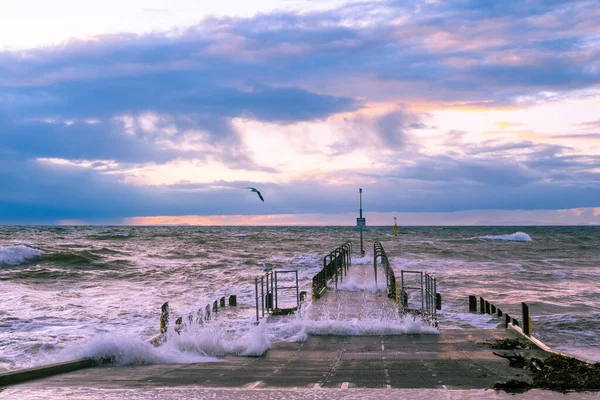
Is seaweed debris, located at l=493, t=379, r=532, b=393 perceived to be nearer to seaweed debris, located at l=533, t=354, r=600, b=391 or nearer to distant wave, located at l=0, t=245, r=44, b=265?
seaweed debris, located at l=533, t=354, r=600, b=391

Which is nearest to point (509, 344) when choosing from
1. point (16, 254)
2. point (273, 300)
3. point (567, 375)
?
point (567, 375)

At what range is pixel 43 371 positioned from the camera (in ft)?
31.9

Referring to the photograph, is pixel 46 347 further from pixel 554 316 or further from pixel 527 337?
pixel 554 316

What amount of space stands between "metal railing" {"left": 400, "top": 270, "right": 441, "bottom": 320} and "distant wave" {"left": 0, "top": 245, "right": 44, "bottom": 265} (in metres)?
30.5

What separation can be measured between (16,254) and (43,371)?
44.9 m

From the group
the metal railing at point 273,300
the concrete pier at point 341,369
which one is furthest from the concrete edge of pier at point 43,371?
the metal railing at point 273,300

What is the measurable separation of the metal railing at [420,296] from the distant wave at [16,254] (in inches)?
1199

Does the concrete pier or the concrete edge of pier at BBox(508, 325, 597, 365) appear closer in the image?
the concrete pier

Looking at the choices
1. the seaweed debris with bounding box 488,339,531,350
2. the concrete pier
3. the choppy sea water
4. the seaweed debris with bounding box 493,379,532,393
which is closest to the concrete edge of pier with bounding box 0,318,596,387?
the concrete pier

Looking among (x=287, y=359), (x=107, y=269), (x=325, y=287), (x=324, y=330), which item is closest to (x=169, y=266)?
(x=107, y=269)

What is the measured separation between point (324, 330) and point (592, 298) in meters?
16.3

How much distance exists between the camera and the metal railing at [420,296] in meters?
18.1

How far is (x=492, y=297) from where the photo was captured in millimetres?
27328

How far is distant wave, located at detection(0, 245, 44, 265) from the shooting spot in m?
49.8
